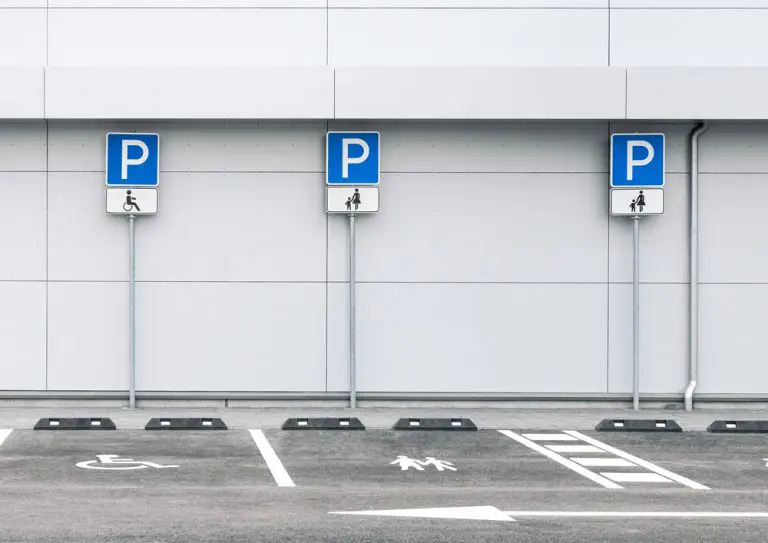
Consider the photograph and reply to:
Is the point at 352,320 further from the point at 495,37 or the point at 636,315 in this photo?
the point at 495,37

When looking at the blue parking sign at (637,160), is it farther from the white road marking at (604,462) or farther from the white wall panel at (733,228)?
the white road marking at (604,462)

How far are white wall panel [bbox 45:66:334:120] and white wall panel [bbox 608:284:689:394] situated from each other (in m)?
4.58

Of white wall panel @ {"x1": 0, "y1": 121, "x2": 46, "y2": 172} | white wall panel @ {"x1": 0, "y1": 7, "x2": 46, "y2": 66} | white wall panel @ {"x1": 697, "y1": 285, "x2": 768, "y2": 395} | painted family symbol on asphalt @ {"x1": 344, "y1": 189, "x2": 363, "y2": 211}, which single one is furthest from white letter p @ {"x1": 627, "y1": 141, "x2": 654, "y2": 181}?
white wall panel @ {"x1": 0, "y1": 7, "x2": 46, "y2": 66}

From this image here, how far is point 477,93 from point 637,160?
2235 mm

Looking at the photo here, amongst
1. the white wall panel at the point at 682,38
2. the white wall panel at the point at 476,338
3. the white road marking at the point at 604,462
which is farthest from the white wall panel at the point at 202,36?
the white road marking at the point at 604,462

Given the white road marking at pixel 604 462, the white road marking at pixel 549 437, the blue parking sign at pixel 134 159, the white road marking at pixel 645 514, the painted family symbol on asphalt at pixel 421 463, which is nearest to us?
the white road marking at pixel 645 514

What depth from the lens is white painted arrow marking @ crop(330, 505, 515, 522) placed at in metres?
8.70

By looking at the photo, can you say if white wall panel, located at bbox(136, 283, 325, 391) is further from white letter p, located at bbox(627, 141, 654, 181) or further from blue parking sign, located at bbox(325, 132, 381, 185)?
white letter p, located at bbox(627, 141, 654, 181)

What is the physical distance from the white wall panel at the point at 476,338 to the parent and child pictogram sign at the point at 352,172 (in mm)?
1069

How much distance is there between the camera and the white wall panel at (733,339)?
16250 mm

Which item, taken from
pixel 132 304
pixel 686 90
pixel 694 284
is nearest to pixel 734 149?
pixel 686 90

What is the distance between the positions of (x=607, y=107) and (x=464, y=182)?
2.02 metres

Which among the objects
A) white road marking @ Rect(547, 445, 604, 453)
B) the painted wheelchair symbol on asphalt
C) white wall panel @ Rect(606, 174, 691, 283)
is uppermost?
white wall panel @ Rect(606, 174, 691, 283)

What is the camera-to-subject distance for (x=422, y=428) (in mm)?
14258
